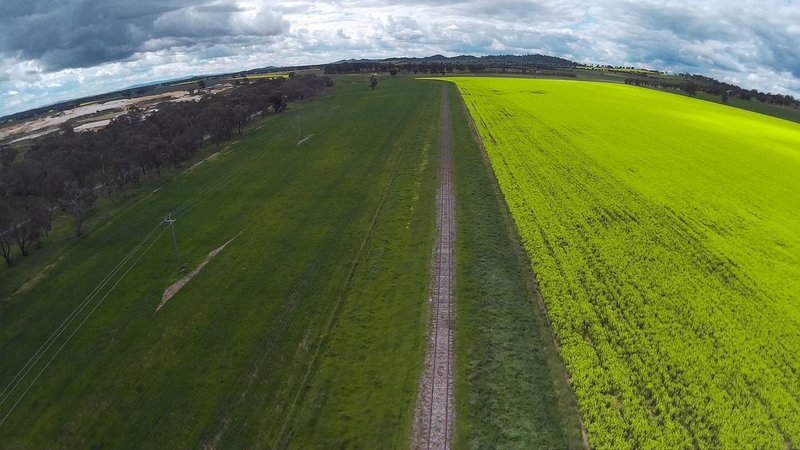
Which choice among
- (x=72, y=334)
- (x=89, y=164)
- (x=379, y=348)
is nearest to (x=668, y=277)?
(x=379, y=348)

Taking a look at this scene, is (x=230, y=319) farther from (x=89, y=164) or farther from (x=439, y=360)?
(x=89, y=164)

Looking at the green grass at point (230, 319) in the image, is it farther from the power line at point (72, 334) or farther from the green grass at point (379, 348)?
the power line at point (72, 334)

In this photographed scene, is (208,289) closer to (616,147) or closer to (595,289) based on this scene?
(595,289)

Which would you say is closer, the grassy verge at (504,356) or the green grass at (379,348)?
the grassy verge at (504,356)

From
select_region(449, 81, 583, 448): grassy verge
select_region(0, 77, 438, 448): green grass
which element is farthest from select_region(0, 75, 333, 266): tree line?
select_region(449, 81, 583, 448): grassy verge

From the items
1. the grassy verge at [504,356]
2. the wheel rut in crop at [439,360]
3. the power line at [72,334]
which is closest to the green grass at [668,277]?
the grassy verge at [504,356]

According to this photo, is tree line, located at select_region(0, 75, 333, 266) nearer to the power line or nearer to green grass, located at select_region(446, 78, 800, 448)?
the power line
